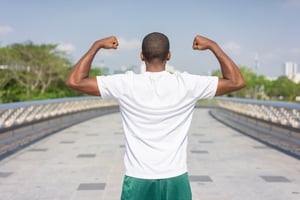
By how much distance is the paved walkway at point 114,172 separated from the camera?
20.7 ft

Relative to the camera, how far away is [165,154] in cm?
226

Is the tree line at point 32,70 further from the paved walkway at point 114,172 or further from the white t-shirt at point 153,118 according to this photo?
the white t-shirt at point 153,118

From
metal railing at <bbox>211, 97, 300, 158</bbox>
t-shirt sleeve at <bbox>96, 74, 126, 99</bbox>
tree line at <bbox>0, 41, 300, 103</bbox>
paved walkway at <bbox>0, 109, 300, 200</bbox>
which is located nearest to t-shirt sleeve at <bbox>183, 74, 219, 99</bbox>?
t-shirt sleeve at <bbox>96, 74, 126, 99</bbox>

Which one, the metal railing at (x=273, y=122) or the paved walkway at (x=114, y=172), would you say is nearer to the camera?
the paved walkway at (x=114, y=172)

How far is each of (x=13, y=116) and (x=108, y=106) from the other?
752 inches

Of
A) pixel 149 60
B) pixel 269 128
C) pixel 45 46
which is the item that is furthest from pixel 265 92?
pixel 149 60

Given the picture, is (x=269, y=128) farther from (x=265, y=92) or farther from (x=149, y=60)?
(x=265, y=92)

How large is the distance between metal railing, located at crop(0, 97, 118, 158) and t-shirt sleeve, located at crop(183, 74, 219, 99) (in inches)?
326

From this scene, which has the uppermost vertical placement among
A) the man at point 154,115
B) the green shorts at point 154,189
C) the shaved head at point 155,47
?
the shaved head at point 155,47

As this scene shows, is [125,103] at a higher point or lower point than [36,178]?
higher

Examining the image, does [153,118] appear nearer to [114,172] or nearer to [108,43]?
[108,43]

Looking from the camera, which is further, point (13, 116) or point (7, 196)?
point (13, 116)

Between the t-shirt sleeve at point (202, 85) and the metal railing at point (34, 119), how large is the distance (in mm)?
8283

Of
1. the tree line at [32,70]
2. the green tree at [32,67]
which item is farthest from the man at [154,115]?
the green tree at [32,67]
